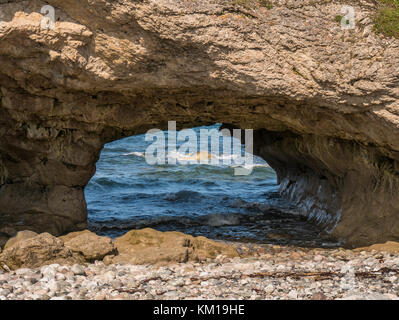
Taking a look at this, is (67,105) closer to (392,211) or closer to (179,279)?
(179,279)

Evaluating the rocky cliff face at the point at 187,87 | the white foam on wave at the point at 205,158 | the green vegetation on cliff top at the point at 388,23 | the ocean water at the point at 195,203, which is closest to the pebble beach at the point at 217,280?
the rocky cliff face at the point at 187,87

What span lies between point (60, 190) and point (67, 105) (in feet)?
8.03

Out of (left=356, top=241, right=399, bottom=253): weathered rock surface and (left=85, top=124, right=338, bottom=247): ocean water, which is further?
(left=85, top=124, right=338, bottom=247): ocean water

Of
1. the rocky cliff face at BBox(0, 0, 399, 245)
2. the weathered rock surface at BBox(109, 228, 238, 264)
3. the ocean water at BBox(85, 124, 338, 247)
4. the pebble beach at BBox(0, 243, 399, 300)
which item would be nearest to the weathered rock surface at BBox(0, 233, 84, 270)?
the pebble beach at BBox(0, 243, 399, 300)

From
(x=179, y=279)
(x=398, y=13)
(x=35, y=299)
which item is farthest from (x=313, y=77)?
(x=35, y=299)

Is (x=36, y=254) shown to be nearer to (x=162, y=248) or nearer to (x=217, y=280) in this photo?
(x=162, y=248)

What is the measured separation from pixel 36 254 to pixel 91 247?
98 centimetres

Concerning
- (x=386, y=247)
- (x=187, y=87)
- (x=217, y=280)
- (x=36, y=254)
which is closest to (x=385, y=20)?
(x=187, y=87)

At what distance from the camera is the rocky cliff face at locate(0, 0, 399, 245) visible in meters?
8.93

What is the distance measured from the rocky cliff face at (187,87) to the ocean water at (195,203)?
1543 mm

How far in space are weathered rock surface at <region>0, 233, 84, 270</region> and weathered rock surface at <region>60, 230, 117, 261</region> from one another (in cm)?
22

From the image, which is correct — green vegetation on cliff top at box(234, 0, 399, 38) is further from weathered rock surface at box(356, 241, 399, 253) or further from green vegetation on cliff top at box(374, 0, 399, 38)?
weathered rock surface at box(356, 241, 399, 253)

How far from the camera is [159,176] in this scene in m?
23.9

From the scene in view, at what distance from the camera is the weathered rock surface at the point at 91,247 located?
8750mm
